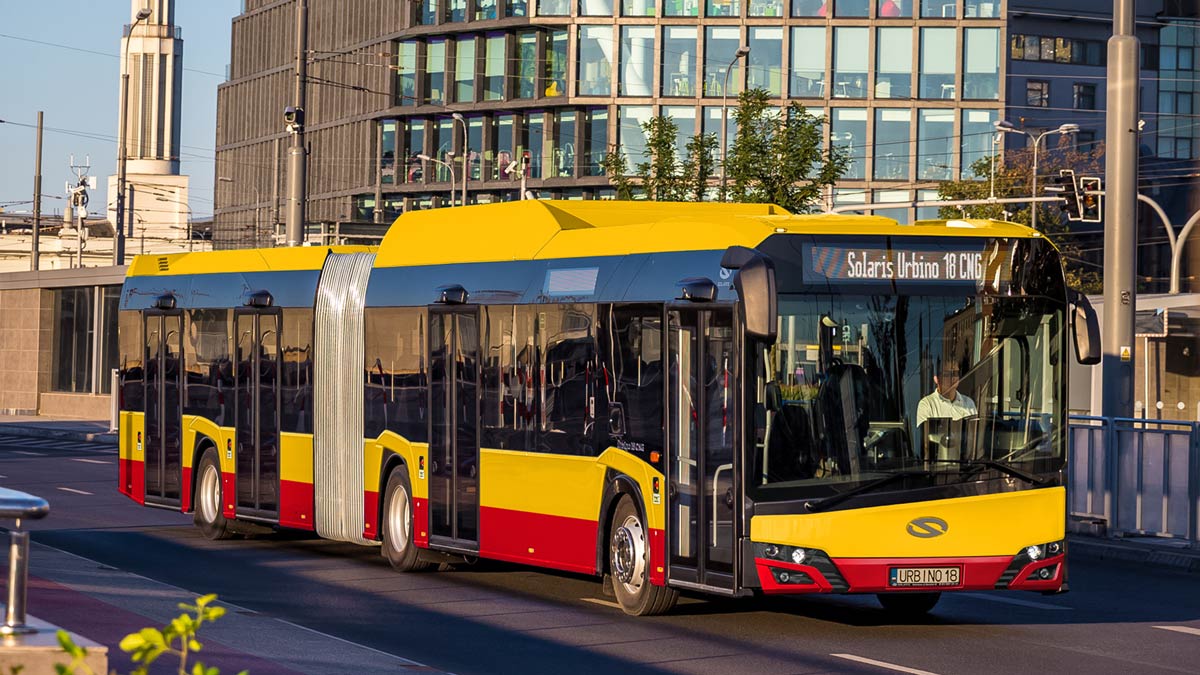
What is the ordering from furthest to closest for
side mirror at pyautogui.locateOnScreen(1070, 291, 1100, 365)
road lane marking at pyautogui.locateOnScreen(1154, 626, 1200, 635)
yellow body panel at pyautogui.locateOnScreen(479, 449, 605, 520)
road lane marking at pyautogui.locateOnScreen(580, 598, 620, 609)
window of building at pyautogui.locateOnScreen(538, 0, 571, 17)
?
window of building at pyautogui.locateOnScreen(538, 0, 571, 17)
road lane marking at pyautogui.locateOnScreen(580, 598, 620, 609)
yellow body panel at pyautogui.locateOnScreen(479, 449, 605, 520)
road lane marking at pyautogui.locateOnScreen(1154, 626, 1200, 635)
side mirror at pyautogui.locateOnScreen(1070, 291, 1100, 365)

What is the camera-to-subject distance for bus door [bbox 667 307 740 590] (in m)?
13.8

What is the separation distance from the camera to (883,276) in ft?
45.9

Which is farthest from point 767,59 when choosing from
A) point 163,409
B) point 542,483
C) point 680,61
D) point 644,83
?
point 542,483

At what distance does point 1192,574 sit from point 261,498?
9.58 m

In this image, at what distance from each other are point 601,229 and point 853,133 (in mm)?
66154

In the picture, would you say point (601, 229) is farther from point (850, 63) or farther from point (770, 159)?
point (850, 63)

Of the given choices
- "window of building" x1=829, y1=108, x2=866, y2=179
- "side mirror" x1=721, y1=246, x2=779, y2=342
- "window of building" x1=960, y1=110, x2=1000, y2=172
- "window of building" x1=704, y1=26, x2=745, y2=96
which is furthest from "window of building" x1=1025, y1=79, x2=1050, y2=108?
"side mirror" x1=721, y1=246, x2=779, y2=342

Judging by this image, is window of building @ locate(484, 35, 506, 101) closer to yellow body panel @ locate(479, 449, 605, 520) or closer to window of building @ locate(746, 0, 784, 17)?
window of building @ locate(746, 0, 784, 17)

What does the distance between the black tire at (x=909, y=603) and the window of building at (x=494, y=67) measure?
74.2 m

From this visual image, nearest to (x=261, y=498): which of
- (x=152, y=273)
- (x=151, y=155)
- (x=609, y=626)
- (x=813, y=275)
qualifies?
(x=152, y=273)

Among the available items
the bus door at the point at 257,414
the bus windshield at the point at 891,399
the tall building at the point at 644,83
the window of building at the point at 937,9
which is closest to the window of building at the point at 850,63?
the tall building at the point at 644,83

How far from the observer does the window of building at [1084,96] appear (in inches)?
3883

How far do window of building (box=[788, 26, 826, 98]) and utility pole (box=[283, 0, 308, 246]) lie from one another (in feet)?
158

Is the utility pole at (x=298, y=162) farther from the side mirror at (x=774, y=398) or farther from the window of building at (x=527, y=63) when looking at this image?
the window of building at (x=527, y=63)
